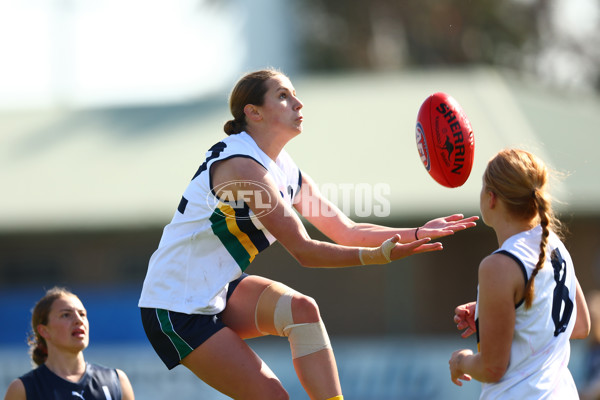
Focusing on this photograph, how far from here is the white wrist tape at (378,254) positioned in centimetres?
340

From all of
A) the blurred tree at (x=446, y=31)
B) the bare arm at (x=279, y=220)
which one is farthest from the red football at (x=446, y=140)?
the blurred tree at (x=446, y=31)

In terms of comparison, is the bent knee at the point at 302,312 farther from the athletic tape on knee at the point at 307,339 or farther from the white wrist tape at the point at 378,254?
the white wrist tape at the point at 378,254

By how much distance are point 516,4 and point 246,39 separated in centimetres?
1133

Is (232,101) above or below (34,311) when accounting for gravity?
above

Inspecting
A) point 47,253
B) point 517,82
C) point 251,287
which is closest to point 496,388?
point 251,287

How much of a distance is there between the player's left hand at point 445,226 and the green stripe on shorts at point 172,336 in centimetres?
107

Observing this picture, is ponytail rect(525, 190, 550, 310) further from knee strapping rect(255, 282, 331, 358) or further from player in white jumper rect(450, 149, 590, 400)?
knee strapping rect(255, 282, 331, 358)

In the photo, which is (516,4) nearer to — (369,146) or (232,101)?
(369,146)

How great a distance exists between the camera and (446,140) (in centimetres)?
400

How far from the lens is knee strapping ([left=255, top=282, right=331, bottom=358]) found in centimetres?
360

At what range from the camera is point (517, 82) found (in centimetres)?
1770

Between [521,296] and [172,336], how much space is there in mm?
1445

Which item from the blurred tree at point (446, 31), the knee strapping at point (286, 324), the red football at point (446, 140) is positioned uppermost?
the blurred tree at point (446, 31)

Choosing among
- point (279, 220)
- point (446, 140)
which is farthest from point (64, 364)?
point (446, 140)
